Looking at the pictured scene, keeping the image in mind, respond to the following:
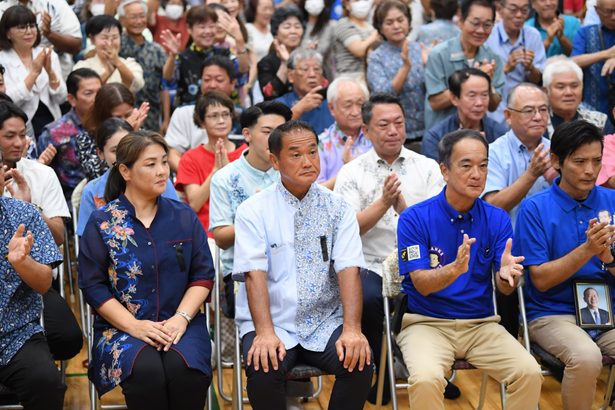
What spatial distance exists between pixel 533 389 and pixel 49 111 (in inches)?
144

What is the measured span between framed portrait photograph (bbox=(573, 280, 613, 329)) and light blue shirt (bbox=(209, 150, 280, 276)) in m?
1.50

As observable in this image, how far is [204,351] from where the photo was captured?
3691 millimetres

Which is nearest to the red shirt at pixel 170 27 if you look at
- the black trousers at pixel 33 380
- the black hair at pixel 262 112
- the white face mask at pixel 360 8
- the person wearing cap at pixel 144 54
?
the person wearing cap at pixel 144 54

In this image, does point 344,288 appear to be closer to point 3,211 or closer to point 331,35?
point 3,211

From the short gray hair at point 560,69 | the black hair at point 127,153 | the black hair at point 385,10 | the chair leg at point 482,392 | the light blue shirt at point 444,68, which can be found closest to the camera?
the black hair at point 127,153

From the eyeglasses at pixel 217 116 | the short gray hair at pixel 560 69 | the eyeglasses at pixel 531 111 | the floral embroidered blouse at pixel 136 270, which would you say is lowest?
the floral embroidered blouse at pixel 136 270

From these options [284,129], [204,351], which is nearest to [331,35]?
[284,129]

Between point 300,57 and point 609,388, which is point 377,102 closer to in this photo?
point 300,57

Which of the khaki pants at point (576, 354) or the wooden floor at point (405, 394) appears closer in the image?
the khaki pants at point (576, 354)

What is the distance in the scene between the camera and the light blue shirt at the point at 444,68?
585 centimetres

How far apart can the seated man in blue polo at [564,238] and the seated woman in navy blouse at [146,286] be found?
135cm

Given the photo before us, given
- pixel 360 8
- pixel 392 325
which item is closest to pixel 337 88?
pixel 360 8

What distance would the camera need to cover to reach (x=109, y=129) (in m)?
4.70

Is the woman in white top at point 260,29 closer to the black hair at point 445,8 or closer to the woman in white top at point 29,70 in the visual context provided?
the black hair at point 445,8
